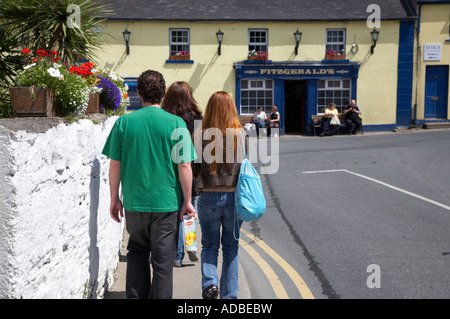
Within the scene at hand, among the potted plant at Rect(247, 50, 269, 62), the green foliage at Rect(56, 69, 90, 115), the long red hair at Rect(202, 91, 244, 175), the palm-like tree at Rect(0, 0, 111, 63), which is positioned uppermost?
the potted plant at Rect(247, 50, 269, 62)

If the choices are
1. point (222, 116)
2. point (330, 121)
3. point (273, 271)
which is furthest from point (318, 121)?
point (222, 116)

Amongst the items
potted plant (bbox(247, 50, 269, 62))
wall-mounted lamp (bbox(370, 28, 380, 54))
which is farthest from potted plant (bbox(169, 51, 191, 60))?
wall-mounted lamp (bbox(370, 28, 380, 54))

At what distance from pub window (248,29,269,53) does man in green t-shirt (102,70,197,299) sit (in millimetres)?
20901

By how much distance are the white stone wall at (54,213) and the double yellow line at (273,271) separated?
177 centimetres

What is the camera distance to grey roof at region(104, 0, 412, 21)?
2331cm

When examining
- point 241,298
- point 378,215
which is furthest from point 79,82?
point 378,215

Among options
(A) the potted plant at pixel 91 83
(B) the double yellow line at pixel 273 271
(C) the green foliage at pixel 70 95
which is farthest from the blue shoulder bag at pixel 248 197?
(A) the potted plant at pixel 91 83

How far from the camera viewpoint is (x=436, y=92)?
82.3 ft

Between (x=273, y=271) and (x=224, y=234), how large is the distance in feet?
4.45

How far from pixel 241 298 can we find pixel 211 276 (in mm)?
457

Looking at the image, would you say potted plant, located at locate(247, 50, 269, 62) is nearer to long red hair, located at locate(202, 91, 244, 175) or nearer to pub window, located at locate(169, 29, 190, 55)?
pub window, located at locate(169, 29, 190, 55)

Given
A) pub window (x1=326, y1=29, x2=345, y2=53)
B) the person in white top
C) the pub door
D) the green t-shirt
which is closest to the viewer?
the green t-shirt

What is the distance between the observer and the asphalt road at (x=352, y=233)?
4.99 m
